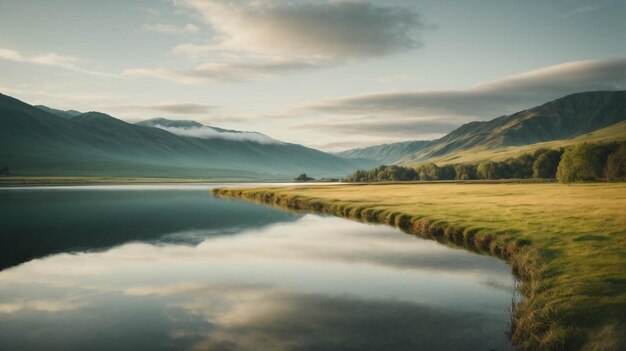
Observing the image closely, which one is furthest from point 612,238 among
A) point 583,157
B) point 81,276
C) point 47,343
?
point 583,157

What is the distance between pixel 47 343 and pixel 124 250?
22861mm

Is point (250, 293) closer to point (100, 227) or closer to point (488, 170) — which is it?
point (100, 227)

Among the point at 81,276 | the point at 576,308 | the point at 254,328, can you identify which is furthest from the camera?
the point at 81,276

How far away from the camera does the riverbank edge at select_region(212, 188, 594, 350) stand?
51.2 ft

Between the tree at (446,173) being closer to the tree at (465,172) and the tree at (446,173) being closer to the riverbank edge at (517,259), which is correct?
the tree at (465,172)

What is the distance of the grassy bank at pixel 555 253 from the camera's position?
16.0m

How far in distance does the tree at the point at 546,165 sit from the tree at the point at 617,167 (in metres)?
42.1

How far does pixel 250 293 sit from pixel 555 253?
63.4 ft

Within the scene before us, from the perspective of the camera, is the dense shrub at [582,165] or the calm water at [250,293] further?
the dense shrub at [582,165]

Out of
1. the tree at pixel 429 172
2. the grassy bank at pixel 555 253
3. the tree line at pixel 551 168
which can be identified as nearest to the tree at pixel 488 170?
the tree line at pixel 551 168

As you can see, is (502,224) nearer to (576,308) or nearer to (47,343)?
(576,308)

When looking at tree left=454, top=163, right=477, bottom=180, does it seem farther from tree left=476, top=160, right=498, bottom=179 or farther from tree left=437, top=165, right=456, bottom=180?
tree left=437, top=165, right=456, bottom=180

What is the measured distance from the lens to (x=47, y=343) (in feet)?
57.9

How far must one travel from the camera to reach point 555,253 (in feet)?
89.5
